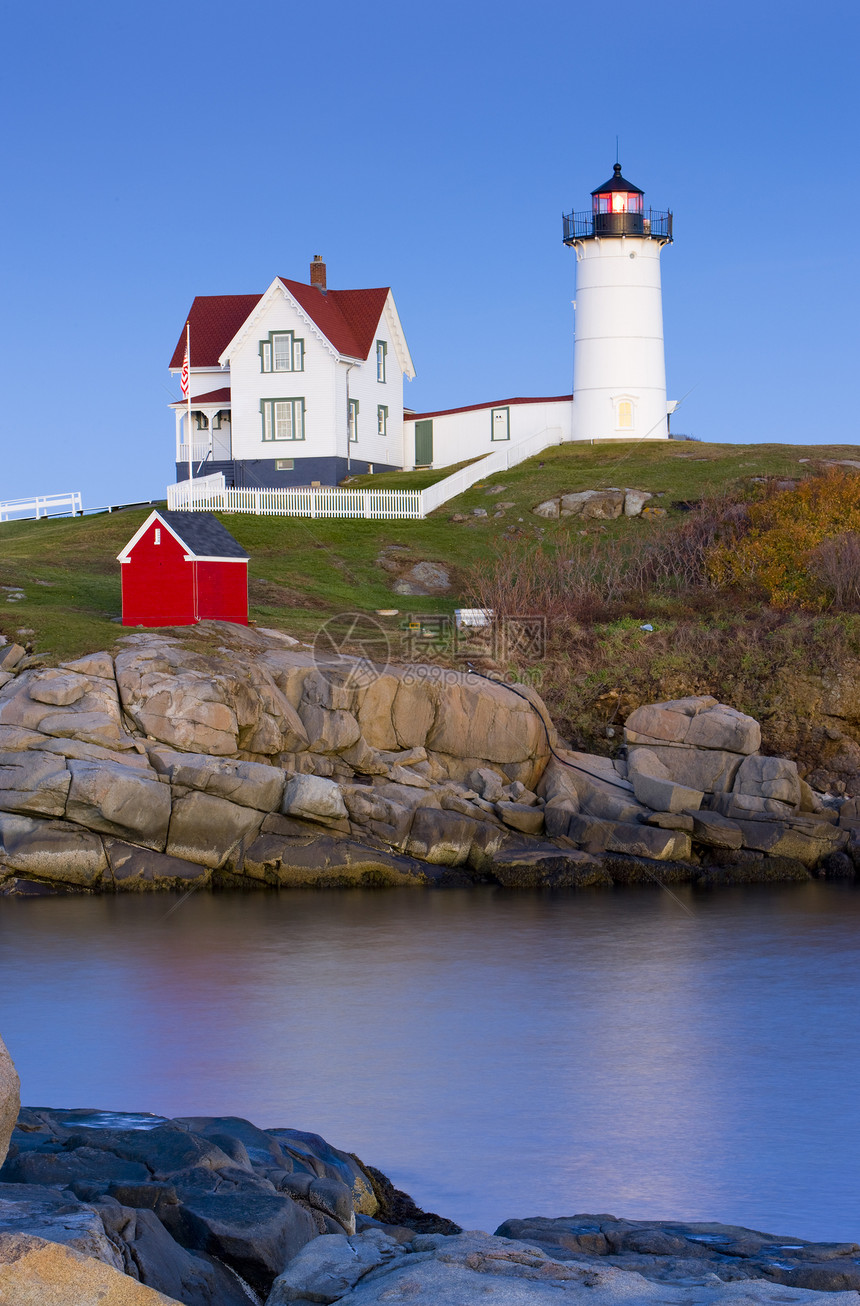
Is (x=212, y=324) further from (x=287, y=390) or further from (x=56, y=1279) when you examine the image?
(x=56, y=1279)

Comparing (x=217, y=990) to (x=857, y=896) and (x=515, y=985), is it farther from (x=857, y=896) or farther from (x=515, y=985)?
(x=857, y=896)

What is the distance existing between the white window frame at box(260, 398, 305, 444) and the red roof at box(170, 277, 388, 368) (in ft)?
7.78

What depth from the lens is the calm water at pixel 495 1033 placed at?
966 centimetres

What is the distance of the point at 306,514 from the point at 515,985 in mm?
24778

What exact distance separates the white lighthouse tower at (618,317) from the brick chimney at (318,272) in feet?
27.7

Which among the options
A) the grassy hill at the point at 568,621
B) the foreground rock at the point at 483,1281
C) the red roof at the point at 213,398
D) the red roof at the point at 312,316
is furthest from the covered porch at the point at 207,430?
the foreground rock at the point at 483,1281

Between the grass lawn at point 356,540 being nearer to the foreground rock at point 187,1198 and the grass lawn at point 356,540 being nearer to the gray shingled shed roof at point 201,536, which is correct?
the gray shingled shed roof at point 201,536

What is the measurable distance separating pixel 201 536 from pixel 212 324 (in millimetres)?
21241

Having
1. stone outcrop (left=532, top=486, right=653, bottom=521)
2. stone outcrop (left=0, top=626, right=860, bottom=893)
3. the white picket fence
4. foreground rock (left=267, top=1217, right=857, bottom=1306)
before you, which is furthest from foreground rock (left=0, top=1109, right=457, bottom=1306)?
the white picket fence

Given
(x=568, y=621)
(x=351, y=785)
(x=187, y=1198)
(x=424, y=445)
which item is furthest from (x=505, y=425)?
(x=187, y=1198)

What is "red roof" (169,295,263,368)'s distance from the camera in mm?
44219

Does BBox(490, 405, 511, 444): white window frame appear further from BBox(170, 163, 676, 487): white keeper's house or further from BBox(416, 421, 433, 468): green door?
BBox(416, 421, 433, 468): green door

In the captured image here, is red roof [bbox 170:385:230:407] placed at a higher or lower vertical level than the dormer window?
lower

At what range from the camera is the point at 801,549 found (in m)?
30.1
